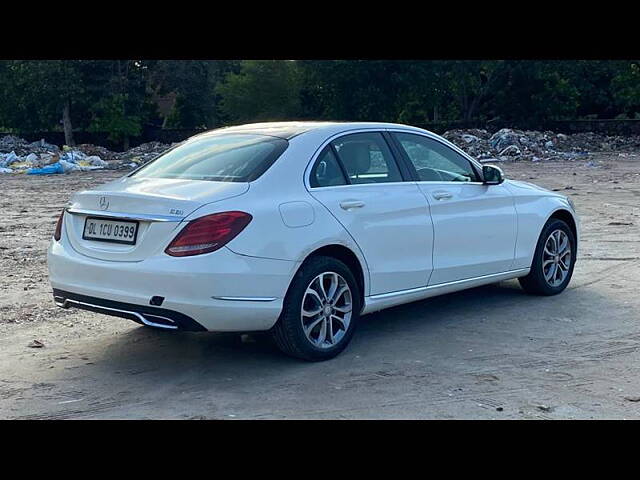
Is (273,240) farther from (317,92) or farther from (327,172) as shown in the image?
(317,92)

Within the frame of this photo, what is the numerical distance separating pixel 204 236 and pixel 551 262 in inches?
161

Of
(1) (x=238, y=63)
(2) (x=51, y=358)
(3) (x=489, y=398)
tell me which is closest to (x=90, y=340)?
(2) (x=51, y=358)

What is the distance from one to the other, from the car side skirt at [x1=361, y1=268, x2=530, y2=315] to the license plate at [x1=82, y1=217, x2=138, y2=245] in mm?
1820

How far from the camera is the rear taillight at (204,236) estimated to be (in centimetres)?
547

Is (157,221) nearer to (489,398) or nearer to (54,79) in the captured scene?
(489,398)

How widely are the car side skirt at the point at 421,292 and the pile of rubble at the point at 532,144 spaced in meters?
25.7

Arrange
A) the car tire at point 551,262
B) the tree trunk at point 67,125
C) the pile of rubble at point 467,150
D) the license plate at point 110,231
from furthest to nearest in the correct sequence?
1. the tree trunk at point 67,125
2. the pile of rubble at point 467,150
3. the car tire at point 551,262
4. the license plate at point 110,231

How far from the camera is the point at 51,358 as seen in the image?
629 centimetres

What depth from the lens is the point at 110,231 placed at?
5805 millimetres

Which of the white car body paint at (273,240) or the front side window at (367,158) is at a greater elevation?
the front side window at (367,158)

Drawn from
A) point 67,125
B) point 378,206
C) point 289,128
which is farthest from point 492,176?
point 67,125

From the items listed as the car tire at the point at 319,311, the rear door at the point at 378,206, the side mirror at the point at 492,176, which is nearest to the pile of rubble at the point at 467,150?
Result: the side mirror at the point at 492,176

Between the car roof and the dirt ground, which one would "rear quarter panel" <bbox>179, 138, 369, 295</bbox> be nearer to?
the car roof

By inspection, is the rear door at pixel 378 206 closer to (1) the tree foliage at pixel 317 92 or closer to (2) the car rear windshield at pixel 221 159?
(2) the car rear windshield at pixel 221 159
